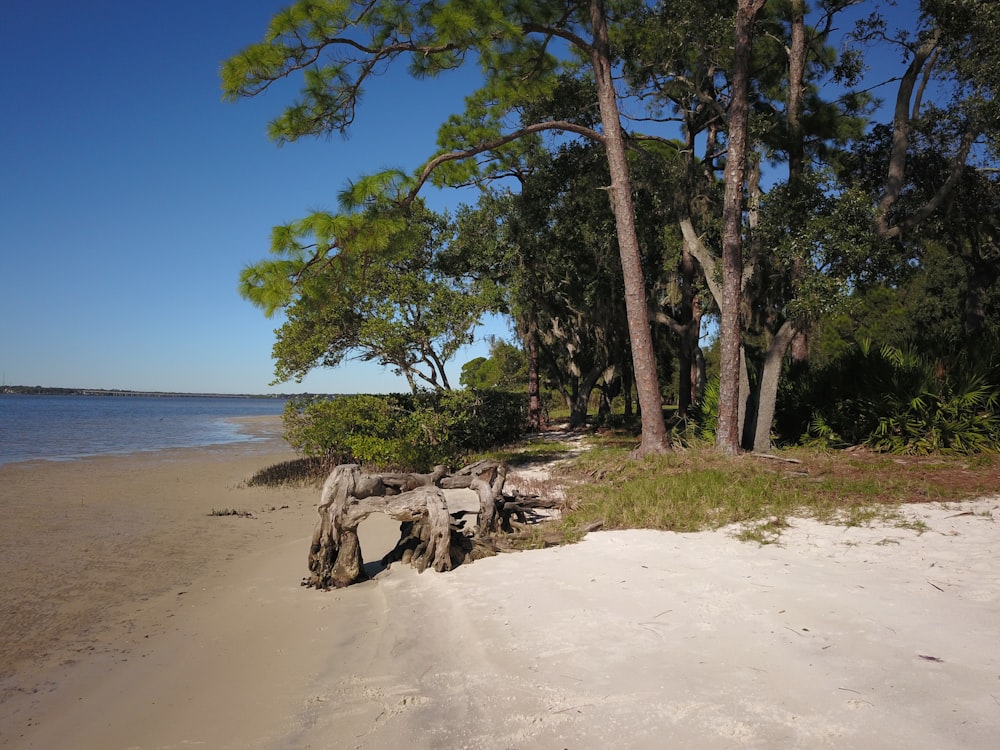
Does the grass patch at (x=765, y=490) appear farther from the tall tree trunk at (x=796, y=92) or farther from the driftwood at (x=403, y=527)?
the tall tree trunk at (x=796, y=92)

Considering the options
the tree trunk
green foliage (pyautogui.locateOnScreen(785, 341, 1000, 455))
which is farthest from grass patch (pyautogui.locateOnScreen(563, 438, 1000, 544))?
the tree trunk

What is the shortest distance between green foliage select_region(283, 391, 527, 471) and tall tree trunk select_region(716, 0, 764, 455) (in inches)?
218

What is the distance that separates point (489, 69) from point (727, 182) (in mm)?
5671

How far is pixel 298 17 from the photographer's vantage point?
30.2 ft

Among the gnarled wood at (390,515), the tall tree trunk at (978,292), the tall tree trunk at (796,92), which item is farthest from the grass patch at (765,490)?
the tall tree trunk at (978,292)

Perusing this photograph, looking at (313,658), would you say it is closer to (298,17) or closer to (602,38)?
(298,17)

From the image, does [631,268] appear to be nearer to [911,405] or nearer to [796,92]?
[796,92]

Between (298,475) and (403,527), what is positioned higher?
(403,527)

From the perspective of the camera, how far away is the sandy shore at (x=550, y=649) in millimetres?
3021

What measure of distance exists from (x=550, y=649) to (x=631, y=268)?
829cm

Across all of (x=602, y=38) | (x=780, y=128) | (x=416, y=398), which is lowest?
(x=416, y=398)

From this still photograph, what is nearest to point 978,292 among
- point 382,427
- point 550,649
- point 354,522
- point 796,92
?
point 796,92

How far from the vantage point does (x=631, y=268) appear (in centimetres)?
1088

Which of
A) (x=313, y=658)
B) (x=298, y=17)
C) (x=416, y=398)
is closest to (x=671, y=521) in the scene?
(x=313, y=658)
